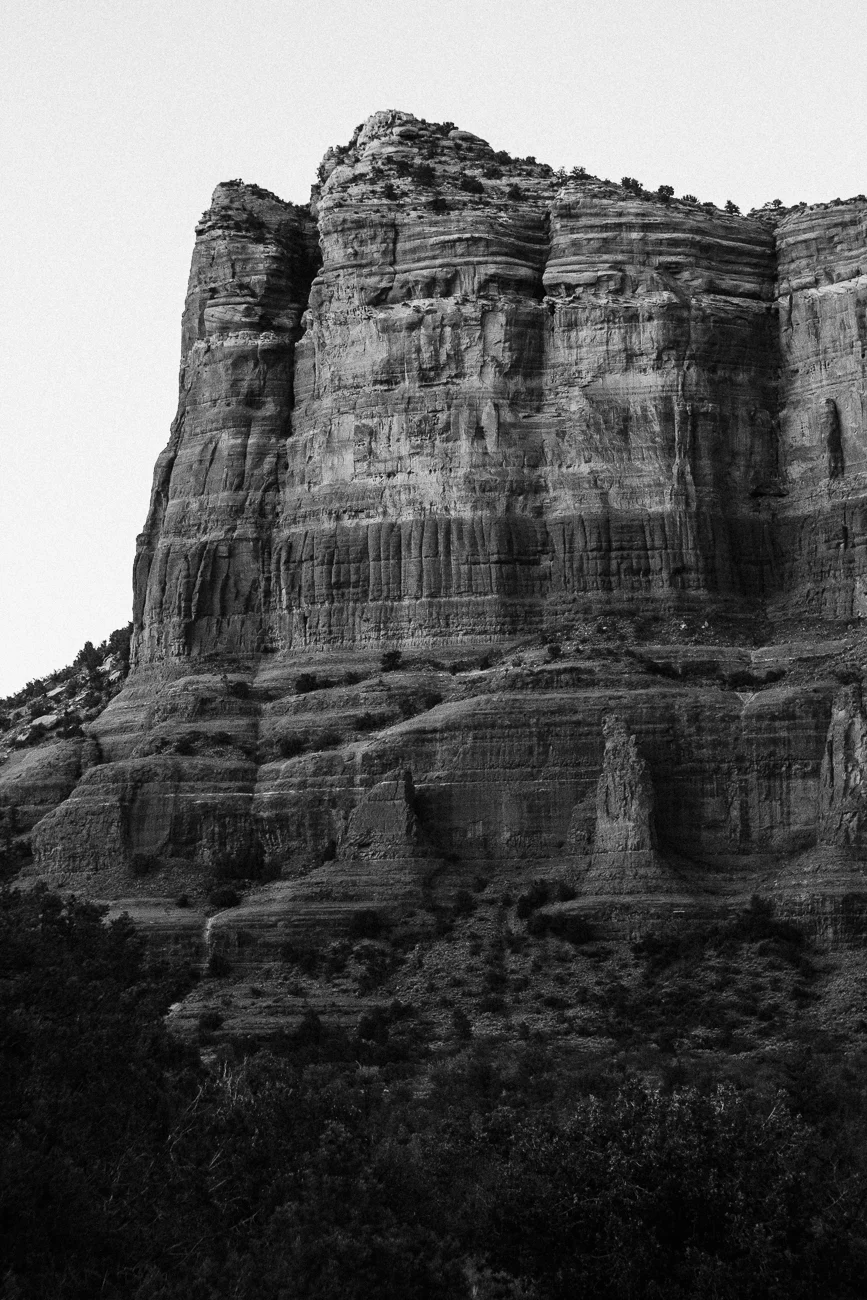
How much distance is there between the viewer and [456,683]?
109 metres

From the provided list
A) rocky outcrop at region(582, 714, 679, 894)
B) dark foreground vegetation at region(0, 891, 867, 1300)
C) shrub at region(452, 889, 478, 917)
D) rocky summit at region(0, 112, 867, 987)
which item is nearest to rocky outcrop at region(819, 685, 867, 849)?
rocky summit at region(0, 112, 867, 987)

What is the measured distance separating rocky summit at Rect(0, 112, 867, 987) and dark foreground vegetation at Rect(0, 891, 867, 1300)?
2375cm

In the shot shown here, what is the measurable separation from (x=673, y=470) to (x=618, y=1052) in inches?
1332

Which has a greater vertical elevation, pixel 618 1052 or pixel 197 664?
pixel 197 664

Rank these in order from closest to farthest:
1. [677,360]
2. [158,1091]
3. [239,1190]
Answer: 1. [239,1190]
2. [158,1091]
3. [677,360]

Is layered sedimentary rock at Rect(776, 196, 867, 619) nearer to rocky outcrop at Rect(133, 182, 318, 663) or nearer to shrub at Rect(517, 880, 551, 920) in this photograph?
shrub at Rect(517, 880, 551, 920)

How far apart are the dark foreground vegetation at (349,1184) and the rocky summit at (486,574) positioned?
77.9 ft

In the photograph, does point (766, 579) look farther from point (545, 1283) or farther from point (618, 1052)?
point (545, 1283)

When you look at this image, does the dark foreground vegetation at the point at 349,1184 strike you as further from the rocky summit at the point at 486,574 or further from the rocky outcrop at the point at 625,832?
the rocky summit at the point at 486,574

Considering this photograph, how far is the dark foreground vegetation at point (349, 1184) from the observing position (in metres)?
58.0

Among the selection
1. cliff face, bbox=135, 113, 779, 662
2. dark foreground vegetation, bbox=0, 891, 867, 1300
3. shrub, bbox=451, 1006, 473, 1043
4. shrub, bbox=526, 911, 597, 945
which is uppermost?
cliff face, bbox=135, 113, 779, 662

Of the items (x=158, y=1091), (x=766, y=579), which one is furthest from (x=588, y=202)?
(x=158, y=1091)

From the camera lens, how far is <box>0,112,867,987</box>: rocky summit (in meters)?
101

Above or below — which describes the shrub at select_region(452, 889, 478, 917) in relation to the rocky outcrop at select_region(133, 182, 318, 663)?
below
